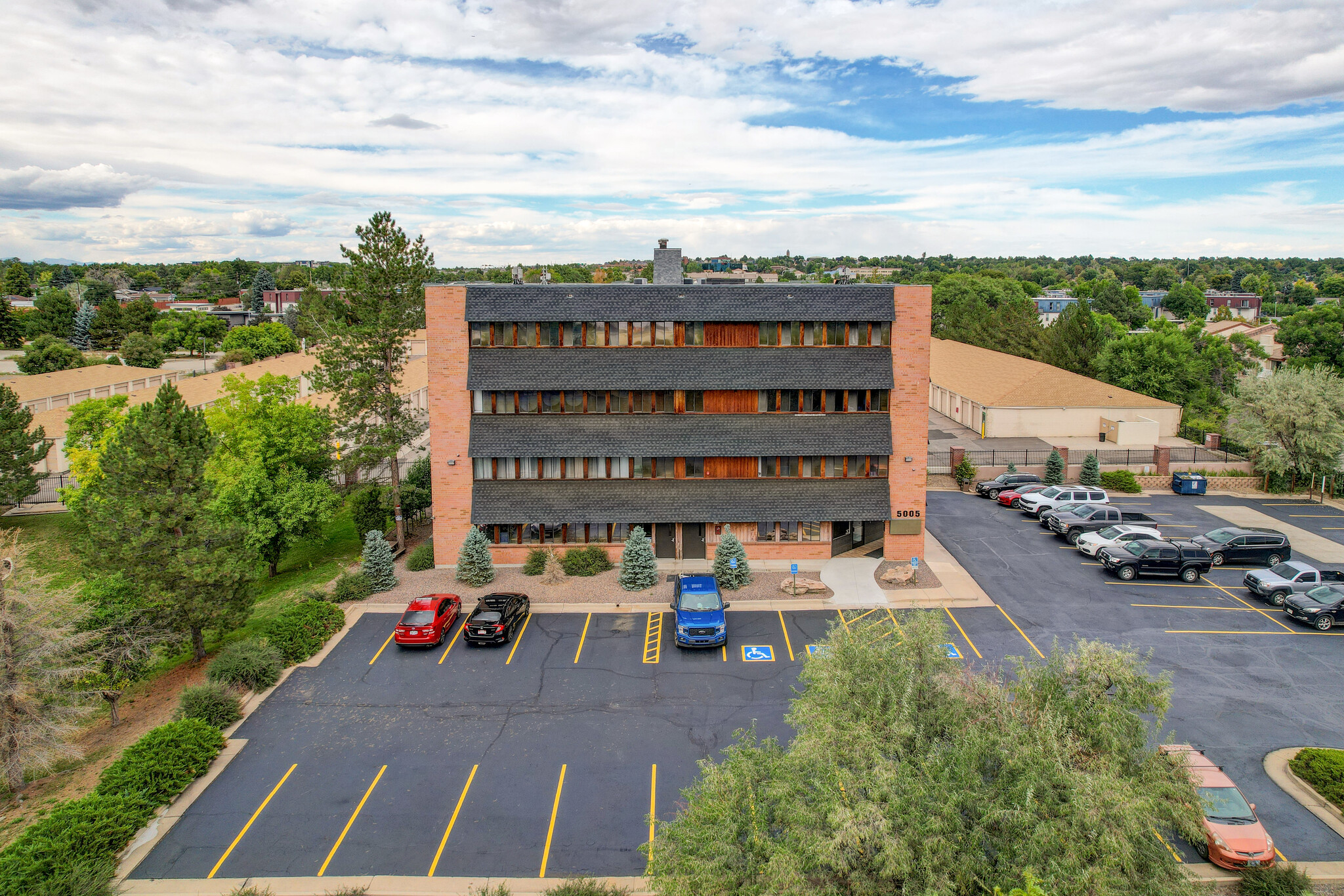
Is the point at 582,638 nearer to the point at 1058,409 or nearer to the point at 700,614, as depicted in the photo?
the point at 700,614

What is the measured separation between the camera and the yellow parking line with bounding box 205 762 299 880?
15.8 m

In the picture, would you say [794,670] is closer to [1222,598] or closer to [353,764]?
[353,764]

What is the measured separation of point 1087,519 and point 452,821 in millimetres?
32619

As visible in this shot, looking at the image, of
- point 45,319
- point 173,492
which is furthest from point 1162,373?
point 45,319

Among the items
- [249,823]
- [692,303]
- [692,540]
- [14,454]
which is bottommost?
[249,823]

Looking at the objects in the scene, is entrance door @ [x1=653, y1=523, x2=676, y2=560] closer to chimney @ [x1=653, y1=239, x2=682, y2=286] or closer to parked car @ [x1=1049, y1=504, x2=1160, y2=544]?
chimney @ [x1=653, y1=239, x2=682, y2=286]

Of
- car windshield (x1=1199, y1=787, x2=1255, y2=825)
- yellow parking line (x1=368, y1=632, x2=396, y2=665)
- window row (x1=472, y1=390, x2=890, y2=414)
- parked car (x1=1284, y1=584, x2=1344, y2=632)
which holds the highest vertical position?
window row (x1=472, y1=390, x2=890, y2=414)

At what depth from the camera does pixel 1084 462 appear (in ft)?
148

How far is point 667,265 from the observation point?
36.6 m

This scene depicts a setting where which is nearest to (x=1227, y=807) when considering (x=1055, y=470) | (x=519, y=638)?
(x=519, y=638)

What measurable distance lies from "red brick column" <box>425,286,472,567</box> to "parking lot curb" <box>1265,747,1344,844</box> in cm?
2865

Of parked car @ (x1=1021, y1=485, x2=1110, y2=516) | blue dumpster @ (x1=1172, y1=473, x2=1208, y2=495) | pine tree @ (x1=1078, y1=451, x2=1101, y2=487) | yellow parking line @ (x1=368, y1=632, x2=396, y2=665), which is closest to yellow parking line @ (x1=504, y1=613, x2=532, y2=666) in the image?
yellow parking line @ (x1=368, y1=632, x2=396, y2=665)

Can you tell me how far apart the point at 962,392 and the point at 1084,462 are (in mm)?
18717

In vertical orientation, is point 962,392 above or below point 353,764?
above
